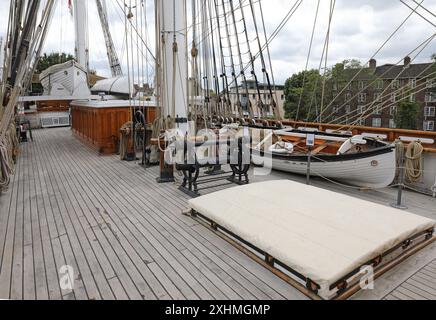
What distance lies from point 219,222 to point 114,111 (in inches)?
237

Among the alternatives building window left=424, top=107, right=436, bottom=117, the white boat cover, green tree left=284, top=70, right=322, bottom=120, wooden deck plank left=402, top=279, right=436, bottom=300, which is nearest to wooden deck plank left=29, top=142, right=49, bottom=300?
the white boat cover

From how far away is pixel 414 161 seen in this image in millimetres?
4629

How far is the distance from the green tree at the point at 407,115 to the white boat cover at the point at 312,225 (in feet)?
109

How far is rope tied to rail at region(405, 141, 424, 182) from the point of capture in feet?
15.0

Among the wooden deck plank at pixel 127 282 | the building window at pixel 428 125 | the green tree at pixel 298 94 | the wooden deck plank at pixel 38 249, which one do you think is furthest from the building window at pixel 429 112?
the wooden deck plank at pixel 127 282

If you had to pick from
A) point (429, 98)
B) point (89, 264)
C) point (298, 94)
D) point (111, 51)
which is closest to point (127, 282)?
point (89, 264)

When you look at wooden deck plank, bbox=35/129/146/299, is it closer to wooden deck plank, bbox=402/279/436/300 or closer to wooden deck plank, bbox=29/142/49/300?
wooden deck plank, bbox=29/142/49/300

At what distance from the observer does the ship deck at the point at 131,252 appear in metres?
2.32

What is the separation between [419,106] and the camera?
3250cm

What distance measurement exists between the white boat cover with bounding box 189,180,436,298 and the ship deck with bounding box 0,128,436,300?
0.76 ft

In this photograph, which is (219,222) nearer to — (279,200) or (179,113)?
(279,200)

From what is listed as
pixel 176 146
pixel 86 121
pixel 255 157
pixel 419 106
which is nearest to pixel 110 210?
pixel 176 146

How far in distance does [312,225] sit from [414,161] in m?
2.80

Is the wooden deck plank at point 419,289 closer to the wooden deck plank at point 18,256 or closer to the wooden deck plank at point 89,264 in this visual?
the wooden deck plank at point 89,264
